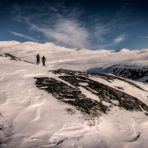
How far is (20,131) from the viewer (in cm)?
1070

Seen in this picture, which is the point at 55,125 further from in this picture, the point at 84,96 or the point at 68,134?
the point at 84,96

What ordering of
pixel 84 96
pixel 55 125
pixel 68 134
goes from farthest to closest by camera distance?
pixel 84 96, pixel 55 125, pixel 68 134

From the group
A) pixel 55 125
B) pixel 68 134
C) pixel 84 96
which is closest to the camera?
pixel 68 134

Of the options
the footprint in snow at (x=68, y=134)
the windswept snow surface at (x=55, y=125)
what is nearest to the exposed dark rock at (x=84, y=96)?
the windswept snow surface at (x=55, y=125)

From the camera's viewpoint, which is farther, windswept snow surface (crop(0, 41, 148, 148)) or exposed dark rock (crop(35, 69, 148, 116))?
exposed dark rock (crop(35, 69, 148, 116))

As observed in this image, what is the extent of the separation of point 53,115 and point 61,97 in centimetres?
271

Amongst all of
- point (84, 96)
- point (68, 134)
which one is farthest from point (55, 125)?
point (84, 96)

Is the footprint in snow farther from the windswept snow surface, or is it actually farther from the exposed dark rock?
the exposed dark rock

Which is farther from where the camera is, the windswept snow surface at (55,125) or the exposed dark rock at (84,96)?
the exposed dark rock at (84,96)

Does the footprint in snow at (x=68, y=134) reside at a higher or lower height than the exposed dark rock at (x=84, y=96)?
lower

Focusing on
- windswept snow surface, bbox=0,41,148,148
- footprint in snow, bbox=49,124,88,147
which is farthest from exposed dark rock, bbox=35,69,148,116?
footprint in snow, bbox=49,124,88,147

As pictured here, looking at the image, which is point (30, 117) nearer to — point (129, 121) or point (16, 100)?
point (16, 100)

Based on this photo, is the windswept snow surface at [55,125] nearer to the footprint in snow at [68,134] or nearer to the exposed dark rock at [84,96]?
the footprint in snow at [68,134]

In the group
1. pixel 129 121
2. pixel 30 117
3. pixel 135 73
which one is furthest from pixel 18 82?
pixel 135 73
